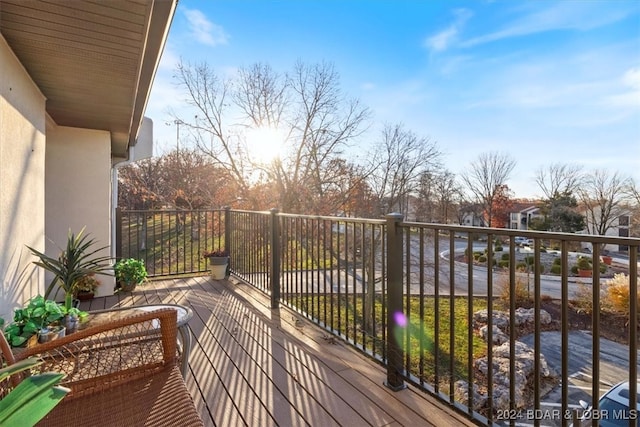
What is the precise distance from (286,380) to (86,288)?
3.22 metres

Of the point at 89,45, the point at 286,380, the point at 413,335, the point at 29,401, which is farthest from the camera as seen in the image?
the point at 413,335

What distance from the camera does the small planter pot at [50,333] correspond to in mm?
1778

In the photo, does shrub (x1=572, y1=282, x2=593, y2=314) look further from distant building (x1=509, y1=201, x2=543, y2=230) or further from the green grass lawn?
distant building (x1=509, y1=201, x2=543, y2=230)

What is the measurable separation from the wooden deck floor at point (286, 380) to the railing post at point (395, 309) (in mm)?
110

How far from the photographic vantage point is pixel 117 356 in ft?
4.94

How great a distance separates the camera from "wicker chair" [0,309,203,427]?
116cm

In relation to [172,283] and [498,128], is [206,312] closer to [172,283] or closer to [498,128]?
[172,283]

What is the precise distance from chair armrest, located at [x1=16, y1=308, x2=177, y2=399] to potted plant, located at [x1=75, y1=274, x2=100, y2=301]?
9.62ft

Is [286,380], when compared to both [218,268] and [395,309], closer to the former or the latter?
[395,309]

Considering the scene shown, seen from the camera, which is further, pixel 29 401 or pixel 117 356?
pixel 117 356

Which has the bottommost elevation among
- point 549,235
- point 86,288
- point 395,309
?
point 86,288

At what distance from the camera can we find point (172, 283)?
4.73m

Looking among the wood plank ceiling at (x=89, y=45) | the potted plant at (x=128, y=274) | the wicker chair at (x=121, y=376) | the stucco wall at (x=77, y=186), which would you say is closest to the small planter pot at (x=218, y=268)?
the potted plant at (x=128, y=274)

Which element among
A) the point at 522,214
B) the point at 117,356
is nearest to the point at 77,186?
the point at 117,356
